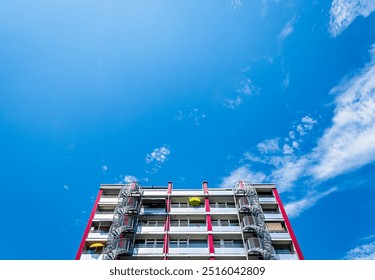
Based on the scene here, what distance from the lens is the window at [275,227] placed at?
24.8 metres

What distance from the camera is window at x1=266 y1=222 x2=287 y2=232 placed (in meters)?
24.8

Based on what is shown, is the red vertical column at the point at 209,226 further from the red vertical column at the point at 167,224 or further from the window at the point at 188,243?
the red vertical column at the point at 167,224

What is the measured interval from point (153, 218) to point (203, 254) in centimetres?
729

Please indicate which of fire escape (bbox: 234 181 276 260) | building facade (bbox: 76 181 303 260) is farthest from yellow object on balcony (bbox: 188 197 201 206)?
fire escape (bbox: 234 181 276 260)

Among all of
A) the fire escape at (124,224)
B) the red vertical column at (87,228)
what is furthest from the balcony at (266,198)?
the red vertical column at (87,228)

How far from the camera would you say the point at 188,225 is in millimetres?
25719

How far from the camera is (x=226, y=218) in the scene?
26719mm

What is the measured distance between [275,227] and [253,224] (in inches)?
139

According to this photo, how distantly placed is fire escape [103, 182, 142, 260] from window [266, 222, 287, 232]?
14576 mm

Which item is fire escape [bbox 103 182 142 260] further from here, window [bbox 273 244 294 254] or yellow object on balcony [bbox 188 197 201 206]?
window [bbox 273 244 294 254]

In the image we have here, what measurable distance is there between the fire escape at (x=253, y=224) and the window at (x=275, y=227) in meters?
1.30
